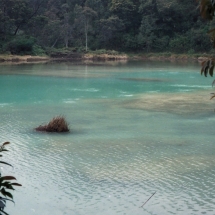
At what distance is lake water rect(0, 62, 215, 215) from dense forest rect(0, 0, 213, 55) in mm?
35690

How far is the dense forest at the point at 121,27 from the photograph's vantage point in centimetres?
5350

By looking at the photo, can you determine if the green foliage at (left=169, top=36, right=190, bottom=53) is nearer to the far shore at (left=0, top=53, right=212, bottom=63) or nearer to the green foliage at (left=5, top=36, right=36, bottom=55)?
the far shore at (left=0, top=53, right=212, bottom=63)

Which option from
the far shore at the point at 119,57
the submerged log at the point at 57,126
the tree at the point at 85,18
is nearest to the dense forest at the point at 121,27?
the tree at the point at 85,18

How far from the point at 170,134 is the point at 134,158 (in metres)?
2.38

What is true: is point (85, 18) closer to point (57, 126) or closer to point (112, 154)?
point (57, 126)

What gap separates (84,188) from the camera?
291 inches

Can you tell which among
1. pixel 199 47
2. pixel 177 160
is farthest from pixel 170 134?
pixel 199 47

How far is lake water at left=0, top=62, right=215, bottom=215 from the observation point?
6844 millimetres

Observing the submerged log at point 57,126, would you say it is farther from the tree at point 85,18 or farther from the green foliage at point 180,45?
the green foliage at point 180,45

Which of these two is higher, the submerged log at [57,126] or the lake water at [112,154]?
the submerged log at [57,126]

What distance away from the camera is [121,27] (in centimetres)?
5678

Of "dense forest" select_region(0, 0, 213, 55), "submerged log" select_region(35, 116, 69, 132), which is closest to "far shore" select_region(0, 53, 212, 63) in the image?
"dense forest" select_region(0, 0, 213, 55)

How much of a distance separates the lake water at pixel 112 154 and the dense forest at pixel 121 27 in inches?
1405

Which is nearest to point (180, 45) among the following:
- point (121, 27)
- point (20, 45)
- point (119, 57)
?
point (119, 57)
